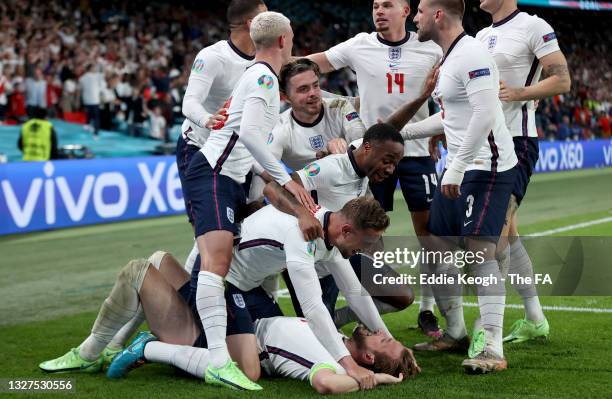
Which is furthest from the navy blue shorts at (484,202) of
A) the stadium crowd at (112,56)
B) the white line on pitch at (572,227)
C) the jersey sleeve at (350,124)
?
the stadium crowd at (112,56)

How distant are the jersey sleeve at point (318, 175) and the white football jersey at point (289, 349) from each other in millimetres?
921

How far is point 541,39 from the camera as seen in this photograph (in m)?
6.16

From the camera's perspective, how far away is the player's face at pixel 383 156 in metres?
5.43

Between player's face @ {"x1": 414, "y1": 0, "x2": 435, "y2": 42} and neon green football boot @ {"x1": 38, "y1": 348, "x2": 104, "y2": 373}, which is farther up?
Result: player's face @ {"x1": 414, "y1": 0, "x2": 435, "y2": 42}

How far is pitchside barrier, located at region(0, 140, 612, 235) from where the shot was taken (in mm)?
11758

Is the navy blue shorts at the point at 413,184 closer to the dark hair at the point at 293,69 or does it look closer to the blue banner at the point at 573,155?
the dark hair at the point at 293,69

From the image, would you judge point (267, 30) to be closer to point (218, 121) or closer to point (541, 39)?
point (218, 121)

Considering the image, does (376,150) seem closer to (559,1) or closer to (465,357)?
(465,357)

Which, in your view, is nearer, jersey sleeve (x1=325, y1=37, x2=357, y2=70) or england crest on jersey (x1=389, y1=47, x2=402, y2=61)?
england crest on jersey (x1=389, y1=47, x2=402, y2=61)

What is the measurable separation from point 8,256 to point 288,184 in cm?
623

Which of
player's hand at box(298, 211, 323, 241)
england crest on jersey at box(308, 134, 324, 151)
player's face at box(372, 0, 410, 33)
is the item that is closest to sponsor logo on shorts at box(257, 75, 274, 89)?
player's hand at box(298, 211, 323, 241)

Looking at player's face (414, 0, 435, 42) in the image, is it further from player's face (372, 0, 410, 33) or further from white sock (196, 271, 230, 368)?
white sock (196, 271, 230, 368)

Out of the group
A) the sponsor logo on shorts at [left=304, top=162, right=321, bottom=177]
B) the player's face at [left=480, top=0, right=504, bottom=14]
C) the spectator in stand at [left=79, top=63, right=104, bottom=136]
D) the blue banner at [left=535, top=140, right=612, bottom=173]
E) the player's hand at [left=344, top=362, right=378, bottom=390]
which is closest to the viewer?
the player's hand at [left=344, top=362, right=378, bottom=390]

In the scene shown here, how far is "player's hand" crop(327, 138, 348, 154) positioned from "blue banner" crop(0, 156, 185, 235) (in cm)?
701
